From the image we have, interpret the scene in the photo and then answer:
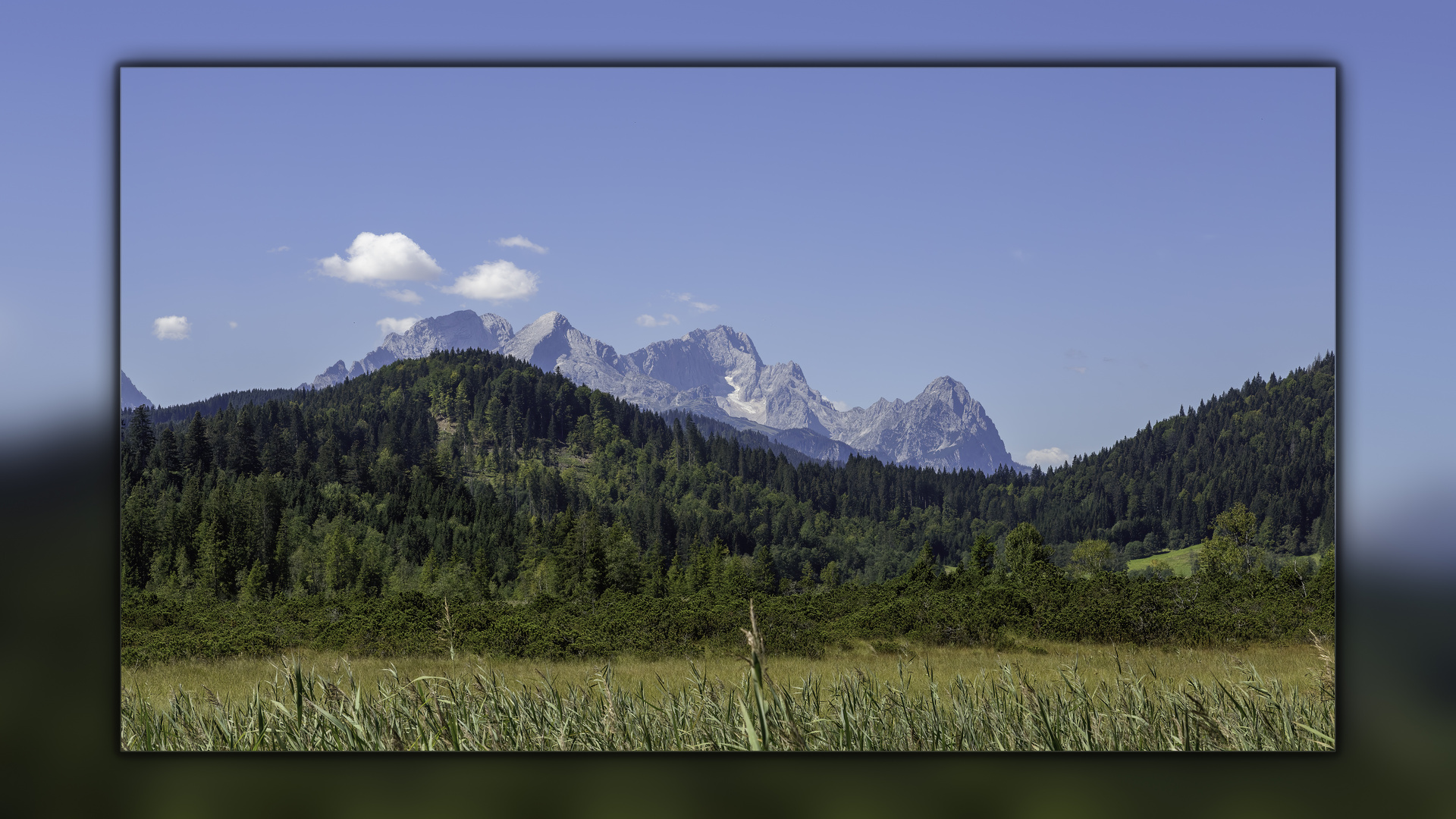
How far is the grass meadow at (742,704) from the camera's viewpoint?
3578 millimetres

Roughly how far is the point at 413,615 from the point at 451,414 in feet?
3.81

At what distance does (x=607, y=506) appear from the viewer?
4488mm

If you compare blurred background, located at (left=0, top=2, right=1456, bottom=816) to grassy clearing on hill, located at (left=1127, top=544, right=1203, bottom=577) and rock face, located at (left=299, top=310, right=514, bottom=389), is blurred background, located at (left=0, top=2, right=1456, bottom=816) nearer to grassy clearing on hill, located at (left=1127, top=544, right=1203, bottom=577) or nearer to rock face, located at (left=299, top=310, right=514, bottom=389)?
grassy clearing on hill, located at (left=1127, top=544, right=1203, bottom=577)

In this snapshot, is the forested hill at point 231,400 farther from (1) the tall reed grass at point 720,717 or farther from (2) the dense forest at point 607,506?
(1) the tall reed grass at point 720,717

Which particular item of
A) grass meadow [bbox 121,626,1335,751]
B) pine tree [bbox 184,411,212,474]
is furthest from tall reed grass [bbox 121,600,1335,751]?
pine tree [bbox 184,411,212,474]

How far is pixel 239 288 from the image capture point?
4074mm

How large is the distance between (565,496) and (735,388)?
4.26 feet

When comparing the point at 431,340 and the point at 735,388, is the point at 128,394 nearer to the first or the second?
the point at 431,340
